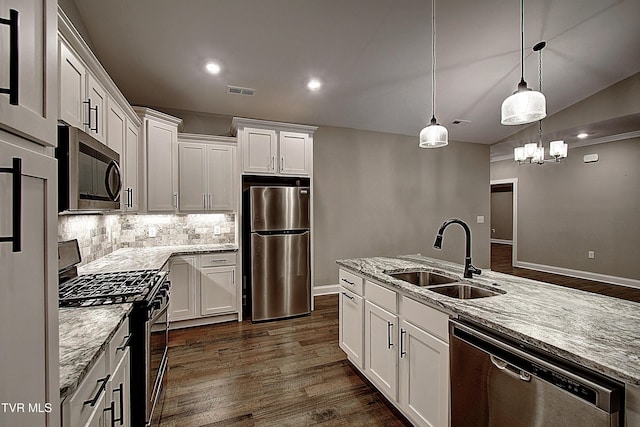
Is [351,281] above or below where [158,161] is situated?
below

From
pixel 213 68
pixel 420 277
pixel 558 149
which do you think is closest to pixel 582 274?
pixel 558 149

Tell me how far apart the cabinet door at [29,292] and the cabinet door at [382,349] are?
1.76 metres

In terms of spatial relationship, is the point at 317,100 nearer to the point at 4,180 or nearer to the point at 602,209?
the point at 4,180

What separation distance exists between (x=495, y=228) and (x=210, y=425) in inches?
440

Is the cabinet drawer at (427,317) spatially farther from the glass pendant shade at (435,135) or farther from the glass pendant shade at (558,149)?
the glass pendant shade at (558,149)

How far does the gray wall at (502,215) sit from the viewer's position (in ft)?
33.6

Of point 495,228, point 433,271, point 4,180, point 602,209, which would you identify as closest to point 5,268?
point 4,180

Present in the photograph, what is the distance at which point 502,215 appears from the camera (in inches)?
415

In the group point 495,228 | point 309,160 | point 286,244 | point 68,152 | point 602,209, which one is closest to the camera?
point 68,152

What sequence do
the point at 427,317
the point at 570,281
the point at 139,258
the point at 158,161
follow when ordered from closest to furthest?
the point at 427,317 < the point at 139,258 < the point at 158,161 < the point at 570,281

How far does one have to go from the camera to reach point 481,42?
3.49 metres

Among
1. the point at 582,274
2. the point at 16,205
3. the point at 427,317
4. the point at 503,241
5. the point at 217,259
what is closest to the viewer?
the point at 16,205

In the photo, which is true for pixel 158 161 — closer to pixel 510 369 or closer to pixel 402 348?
pixel 402 348

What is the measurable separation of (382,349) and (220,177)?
9.50ft
